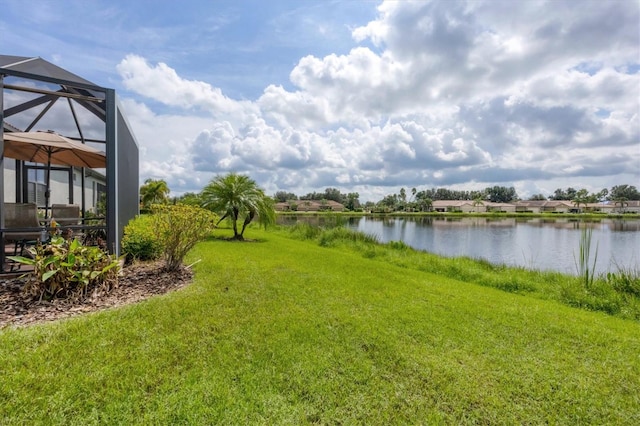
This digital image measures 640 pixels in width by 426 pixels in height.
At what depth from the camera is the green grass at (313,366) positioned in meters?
2.24

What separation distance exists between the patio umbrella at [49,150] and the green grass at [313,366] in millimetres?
4029

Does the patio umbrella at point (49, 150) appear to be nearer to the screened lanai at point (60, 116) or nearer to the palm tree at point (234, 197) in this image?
the screened lanai at point (60, 116)

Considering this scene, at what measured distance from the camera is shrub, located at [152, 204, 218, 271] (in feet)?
17.5

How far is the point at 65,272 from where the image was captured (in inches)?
152

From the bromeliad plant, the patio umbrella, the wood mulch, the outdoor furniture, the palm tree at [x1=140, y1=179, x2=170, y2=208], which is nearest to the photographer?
the wood mulch

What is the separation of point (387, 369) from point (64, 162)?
9.12 metres

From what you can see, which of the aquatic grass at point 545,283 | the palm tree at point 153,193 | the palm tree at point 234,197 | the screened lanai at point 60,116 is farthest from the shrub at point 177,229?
the palm tree at point 153,193

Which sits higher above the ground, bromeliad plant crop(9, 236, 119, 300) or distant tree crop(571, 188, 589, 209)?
distant tree crop(571, 188, 589, 209)

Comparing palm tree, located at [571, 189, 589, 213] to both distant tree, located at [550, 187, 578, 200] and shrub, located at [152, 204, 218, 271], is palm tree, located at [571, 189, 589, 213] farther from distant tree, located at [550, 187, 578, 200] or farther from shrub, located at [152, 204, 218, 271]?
shrub, located at [152, 204, 218, 271]

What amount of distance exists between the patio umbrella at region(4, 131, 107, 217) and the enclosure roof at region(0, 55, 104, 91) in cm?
115

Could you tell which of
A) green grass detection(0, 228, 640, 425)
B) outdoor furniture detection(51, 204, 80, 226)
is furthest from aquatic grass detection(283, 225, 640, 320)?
outdoor furniture detection(51, 204, 80, 226)

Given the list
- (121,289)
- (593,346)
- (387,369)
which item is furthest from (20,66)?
(593,346)

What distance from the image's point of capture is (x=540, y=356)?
10.3ft

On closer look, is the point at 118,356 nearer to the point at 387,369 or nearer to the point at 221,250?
the point at 387,369
